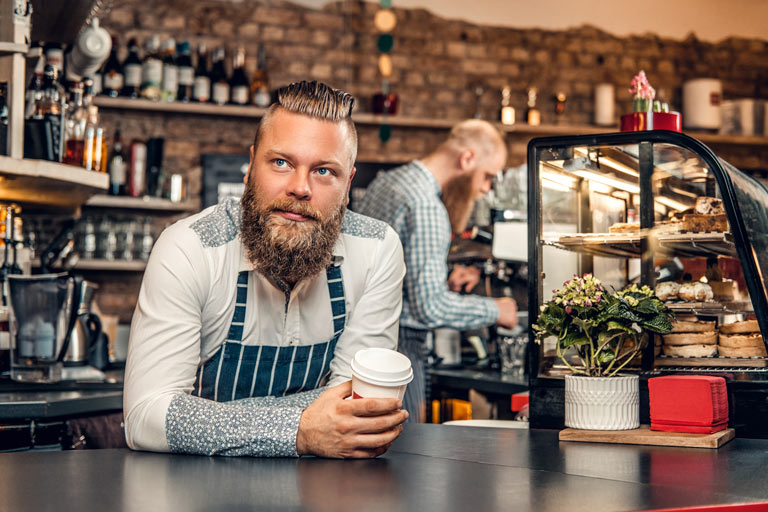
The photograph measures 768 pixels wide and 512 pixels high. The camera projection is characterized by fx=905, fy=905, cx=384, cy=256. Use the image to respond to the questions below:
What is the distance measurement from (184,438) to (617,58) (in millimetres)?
5142

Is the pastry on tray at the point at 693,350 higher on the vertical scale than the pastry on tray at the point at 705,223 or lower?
lower

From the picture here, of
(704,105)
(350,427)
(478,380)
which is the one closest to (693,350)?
(350,427)

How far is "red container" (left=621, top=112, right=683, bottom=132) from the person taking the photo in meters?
2.03

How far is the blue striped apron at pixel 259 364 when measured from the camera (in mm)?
1803

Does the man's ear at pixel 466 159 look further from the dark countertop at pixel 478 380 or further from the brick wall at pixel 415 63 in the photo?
the brick wall at pixel 415 63

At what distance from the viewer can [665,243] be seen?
76.9 inches

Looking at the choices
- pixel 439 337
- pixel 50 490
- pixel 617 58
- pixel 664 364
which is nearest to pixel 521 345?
pixel 439 337

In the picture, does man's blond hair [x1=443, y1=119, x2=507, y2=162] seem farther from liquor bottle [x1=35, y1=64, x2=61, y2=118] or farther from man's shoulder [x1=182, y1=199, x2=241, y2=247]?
man's shoulder [x1=182, y1=199, x2=241, y2=247]

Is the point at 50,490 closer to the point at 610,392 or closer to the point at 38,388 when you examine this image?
the point at 610,392


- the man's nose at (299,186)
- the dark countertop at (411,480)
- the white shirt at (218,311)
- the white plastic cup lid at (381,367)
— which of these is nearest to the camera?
the dark countertop at (411,480)

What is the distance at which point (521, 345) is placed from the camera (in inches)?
142

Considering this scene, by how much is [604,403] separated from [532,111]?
4188mm

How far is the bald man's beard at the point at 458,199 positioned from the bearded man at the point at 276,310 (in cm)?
196

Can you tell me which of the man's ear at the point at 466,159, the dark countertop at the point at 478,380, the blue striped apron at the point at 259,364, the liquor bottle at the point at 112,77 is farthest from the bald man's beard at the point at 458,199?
the liquor bottle at the point at 112,77
